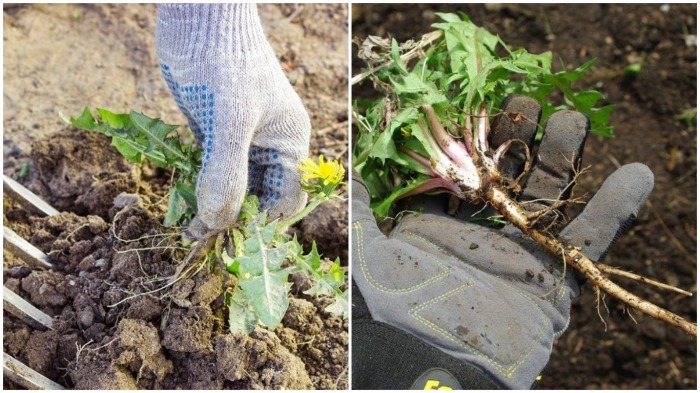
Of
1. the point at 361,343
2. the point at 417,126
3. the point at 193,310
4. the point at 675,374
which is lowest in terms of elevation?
the point at 675,374

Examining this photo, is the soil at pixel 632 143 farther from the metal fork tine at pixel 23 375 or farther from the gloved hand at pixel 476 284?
the metal fork tine at pixel 23 375

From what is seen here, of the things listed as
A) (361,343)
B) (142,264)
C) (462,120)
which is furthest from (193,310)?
(462,120)

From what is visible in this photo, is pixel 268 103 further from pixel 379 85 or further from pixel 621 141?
pixel 621 141

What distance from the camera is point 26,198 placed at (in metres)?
2.62

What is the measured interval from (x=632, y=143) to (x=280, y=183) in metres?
2.06

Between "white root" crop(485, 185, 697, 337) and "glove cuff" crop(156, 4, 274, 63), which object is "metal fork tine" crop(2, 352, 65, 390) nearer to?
"glove cuff" crop(156, 4, 274, 63)

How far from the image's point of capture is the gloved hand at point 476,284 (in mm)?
2152

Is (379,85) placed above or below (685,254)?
above

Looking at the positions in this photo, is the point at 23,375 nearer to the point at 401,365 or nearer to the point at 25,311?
the point at 25,311

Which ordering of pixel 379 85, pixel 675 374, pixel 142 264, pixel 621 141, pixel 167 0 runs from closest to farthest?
pixel 167 0 → pixel 142 264 → pixel 379 85 → pixel 675 374 → pixel 621 141

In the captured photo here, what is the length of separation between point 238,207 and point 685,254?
2366mm

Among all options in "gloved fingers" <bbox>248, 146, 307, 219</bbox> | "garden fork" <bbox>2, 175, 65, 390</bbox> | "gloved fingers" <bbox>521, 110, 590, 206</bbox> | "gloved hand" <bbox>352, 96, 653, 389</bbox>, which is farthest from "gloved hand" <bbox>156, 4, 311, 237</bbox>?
"gloved fingers" <bbox>521, 110, 590, 206</bbox>

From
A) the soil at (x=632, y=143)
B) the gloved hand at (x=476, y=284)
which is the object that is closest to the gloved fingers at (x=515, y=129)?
the gloved hand at (x=476, y=284)

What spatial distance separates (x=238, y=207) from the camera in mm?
2152
